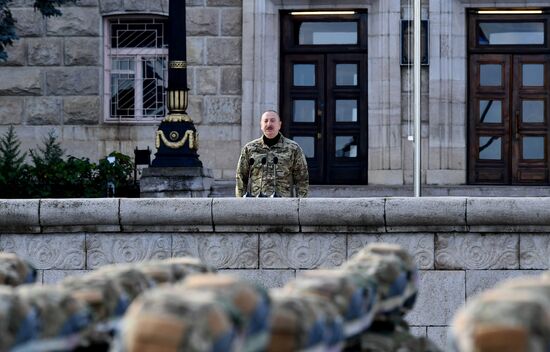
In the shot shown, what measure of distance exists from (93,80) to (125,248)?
562 inches

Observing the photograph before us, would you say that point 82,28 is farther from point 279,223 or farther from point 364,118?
point 279,223

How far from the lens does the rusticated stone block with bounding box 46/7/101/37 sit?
80.3ft

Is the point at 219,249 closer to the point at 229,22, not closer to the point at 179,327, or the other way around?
the point at 179,327

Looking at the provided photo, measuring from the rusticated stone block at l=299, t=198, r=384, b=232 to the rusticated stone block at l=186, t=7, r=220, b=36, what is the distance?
14.3 m

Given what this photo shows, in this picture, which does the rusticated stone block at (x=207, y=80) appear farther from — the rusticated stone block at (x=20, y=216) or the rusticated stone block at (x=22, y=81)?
the rusticated stone block at (x=20, y=216)

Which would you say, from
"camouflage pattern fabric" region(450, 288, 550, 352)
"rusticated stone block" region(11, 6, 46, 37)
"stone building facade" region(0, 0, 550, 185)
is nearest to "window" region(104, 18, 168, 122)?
"stone building facade" region(0, 0, 550, 185)

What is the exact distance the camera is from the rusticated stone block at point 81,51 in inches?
968

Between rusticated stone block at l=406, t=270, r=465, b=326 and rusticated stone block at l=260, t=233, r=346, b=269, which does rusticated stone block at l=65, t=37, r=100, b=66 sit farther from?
rusticated stone block at l=406, t=270, r=465, b=326

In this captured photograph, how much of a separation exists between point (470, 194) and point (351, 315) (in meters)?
19.3

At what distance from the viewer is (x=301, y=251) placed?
411 inches

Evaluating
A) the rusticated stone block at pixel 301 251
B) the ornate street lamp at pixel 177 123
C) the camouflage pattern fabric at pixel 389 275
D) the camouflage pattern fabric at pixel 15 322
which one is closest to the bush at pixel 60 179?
the ornate street lamp at pixel 177 123

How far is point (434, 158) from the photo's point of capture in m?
23.9

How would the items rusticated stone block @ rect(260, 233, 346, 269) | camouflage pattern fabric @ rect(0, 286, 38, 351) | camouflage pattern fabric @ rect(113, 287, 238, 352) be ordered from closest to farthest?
camouflage pattern fabric @ rect(113, 287, 238, 352), camouflage pattern fabric @ rect(0, 286, 38, 351), rusticated stone block @ rect(260, 233, 346, 269)

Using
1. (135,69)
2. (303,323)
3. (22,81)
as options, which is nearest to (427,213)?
(303,323)
